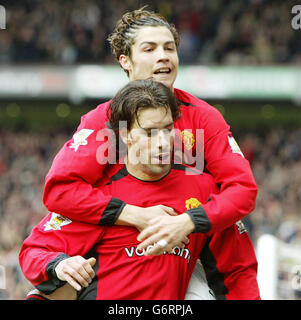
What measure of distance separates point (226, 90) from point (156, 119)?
1262cm

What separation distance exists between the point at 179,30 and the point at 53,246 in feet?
43.1

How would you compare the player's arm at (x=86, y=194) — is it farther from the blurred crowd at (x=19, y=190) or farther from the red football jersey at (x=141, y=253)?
the blurred crowd at (x=19, y=190)

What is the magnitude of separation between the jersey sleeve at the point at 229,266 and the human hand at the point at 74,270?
65 cm

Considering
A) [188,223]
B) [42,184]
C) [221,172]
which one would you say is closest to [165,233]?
[188,223]

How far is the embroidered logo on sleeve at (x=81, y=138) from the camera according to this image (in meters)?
2.88

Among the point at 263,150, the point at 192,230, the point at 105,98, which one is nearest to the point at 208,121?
the point at 192,230

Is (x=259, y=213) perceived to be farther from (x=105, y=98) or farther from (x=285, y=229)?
(x=105, y=98)

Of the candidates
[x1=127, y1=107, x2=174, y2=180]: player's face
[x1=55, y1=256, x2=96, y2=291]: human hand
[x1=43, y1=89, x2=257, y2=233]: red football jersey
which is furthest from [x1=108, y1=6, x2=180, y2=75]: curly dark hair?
[x1=55, y1=256, x2=96, y2=291]: human hand

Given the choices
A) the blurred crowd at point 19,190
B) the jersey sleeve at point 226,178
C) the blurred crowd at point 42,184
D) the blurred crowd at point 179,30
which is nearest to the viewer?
the jersey sleeve at point 226,178

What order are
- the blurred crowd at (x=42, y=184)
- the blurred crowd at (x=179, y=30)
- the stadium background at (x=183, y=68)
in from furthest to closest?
1. the blurred crowd at (x=179, y=30)
2. the stadium background at (x=183, y=68)
3. the blurred crowd at (x=42, y=184)

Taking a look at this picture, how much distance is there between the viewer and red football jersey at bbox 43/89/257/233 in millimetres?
2680

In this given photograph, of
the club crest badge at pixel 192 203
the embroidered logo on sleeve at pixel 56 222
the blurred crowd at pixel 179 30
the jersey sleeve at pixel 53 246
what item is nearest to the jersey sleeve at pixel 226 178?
the club crest badge at pixel 192 203

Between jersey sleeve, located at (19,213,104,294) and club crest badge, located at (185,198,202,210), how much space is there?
43 cm

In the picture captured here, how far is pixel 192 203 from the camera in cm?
285
